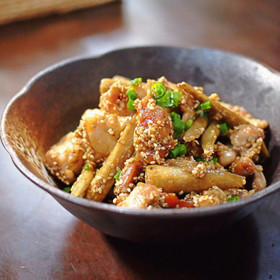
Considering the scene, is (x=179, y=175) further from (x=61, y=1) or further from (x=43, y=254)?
(x=61, y=1)

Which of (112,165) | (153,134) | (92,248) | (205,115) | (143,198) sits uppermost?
(205,115)

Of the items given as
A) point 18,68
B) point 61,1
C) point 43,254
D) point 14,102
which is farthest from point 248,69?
point 61,1

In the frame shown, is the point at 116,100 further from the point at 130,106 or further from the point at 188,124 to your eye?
the point at 188,124

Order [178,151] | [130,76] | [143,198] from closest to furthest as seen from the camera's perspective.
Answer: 1. [143,198]
2. [178,151]
3. [130,76]

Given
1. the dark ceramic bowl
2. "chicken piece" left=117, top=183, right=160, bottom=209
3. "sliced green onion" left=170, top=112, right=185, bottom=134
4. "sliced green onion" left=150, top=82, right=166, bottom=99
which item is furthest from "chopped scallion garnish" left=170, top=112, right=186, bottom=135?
the dark ceramic bowl

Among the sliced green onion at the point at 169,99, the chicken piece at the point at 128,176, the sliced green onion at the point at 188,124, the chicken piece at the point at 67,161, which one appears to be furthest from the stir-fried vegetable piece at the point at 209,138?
the chicken piece at the point at 67,161

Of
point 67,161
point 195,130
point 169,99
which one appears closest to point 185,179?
point 195,130

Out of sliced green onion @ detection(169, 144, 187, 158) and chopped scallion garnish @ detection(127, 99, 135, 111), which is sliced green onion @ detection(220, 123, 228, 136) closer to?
sliced green onion @ detection(169, 144, 187, 158)
